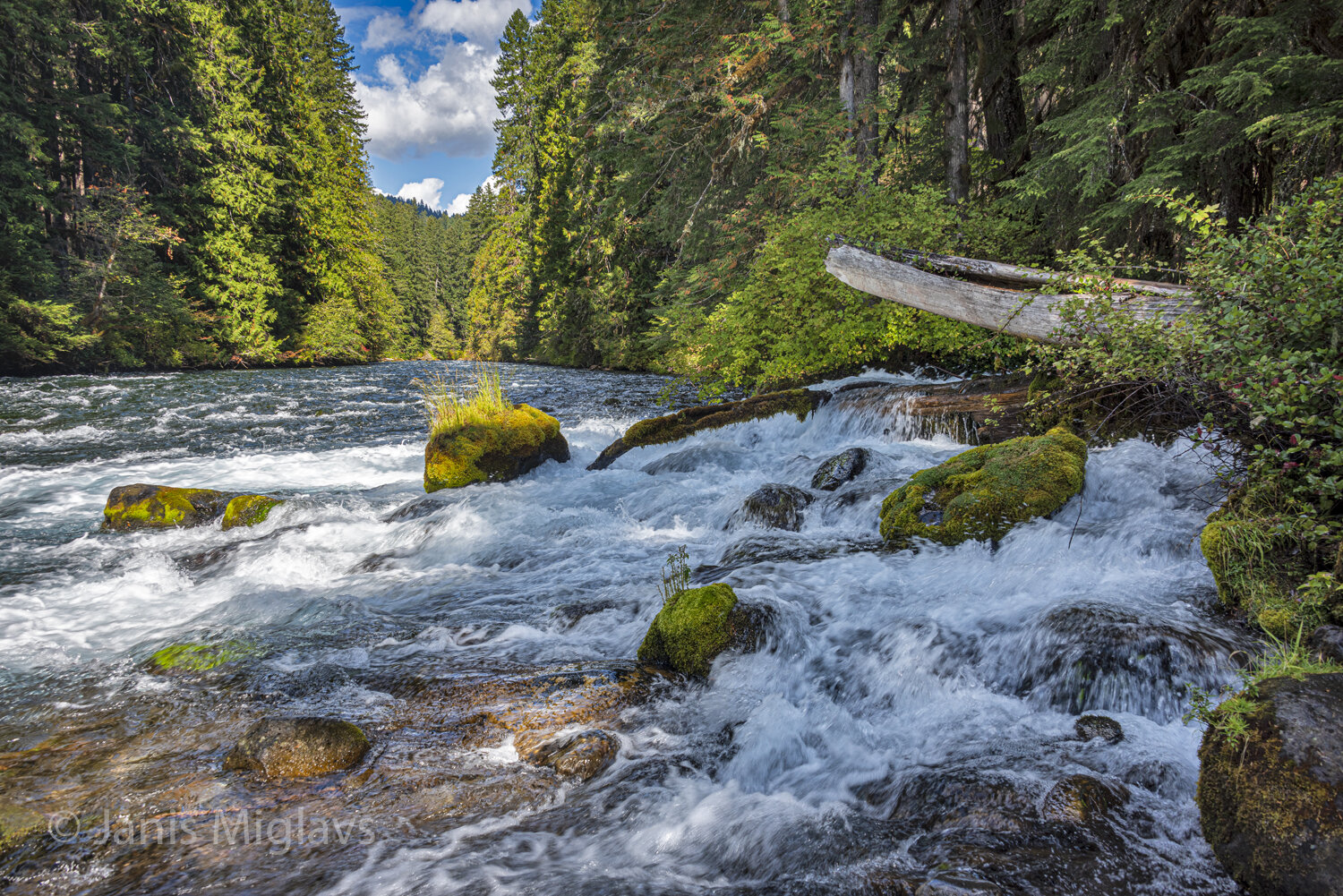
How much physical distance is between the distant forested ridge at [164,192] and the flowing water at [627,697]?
719 inches

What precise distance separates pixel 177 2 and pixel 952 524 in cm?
3211

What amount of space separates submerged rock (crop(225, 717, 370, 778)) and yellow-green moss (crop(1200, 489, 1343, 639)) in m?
4.48

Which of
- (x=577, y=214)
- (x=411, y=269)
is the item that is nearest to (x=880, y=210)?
(x=577, y=214)

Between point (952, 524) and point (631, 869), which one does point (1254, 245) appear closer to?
point (952, 524)

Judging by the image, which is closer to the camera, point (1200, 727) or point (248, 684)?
point (1200, 727)

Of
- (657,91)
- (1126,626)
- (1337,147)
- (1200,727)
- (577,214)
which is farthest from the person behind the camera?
(577,214)

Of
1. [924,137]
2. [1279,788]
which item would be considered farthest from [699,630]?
[924,137]

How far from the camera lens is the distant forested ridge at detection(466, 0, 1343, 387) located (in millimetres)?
6996

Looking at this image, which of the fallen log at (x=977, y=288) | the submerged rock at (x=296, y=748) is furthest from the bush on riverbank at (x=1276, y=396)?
the submerged rock at (x=296, y=748)

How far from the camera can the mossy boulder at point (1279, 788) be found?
6.52 feet

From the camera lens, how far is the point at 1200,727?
295cm

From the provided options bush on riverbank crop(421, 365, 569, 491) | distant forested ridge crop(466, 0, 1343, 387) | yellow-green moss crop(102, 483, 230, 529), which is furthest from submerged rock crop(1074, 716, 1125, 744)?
yellow-green moss crop(102, 483, 230, 529)

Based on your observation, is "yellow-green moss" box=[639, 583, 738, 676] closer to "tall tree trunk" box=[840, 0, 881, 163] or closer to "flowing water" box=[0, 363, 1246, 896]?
"flowing water" box=[0, 363, 1246, 896]

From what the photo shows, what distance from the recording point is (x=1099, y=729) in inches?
119
